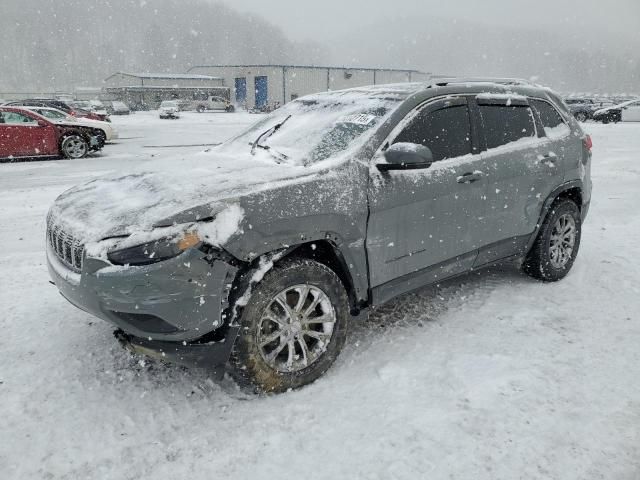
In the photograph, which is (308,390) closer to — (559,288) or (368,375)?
(368,375)

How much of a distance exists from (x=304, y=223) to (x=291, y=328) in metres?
0.62

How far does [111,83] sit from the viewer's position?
7675 cm

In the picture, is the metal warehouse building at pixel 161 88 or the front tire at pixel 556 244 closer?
the front tire at pixel 556 244

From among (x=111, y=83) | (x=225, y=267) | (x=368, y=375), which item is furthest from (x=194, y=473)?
(x=111, y=83)

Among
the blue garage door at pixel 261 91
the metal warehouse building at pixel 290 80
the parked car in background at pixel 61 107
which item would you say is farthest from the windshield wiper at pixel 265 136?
the blue garage door at pixel 261 91

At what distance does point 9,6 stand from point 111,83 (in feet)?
311

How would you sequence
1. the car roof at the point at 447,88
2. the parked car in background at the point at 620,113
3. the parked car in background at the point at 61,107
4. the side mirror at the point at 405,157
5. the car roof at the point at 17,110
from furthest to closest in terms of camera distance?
the parked car in background at the point at 620,113 < the parked car in background at the point at 61,107 < the car roof at the point at 17,110 < the car roof at the point at 447,88 < the side mirror at the point at 405,157

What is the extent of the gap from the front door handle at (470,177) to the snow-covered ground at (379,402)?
42.9 inches

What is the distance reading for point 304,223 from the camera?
3.00m

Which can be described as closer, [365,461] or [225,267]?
[365,461]

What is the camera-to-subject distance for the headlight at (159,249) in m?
2.67

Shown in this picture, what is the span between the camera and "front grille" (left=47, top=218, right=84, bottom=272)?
117 inches

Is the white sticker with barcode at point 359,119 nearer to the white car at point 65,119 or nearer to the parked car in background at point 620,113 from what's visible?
the white car at point 65,119

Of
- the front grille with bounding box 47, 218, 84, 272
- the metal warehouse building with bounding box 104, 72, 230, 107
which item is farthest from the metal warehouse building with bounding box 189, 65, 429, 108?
the front grille with bounding box 47, 218, 84, 272
